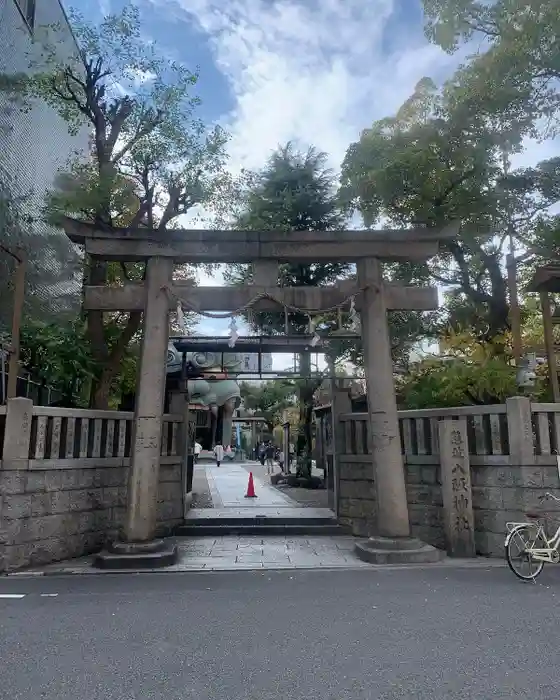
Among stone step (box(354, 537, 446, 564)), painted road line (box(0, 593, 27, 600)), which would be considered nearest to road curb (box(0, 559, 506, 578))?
stone step (box(354, 537, 446, 564))

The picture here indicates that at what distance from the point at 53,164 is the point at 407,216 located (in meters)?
12.4

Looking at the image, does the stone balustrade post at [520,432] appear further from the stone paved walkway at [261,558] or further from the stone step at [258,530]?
the stone step at [258,530]

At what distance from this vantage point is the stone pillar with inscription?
369 inches

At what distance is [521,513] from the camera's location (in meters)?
9.04

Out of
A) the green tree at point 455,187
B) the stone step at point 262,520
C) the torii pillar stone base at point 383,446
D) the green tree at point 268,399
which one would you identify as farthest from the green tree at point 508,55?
the green tree at point 268,399

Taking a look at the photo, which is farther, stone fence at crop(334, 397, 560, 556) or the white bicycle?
stone fence at crop(334, 397, 560, 556)

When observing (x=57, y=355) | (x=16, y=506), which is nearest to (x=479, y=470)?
(x=16, y=506)

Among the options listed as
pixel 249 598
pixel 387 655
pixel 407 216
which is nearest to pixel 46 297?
pixel 407 216

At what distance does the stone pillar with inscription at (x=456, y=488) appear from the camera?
938cm

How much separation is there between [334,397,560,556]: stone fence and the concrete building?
11.4m

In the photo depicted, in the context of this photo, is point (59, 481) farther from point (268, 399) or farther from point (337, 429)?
point (268, 399)

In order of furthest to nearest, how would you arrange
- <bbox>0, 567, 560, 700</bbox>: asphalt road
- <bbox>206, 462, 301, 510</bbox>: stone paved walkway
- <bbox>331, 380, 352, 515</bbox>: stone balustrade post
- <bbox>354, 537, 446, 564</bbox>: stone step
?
1. <bbox>206, 462, 301, 510</bbox>: stone paved walkway
2. <bbox>331, 380, 352, 515</bbox>: stone balustrade post
3. <bbox>354, 537, 446, 564</bbox>: stone step
4. <bbox>0, 567, 560, 700</bbox>: asphalt road

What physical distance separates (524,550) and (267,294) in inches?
239

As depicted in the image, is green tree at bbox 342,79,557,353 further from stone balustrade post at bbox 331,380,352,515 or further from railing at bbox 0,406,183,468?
railing at bbox 0,406,183,468
